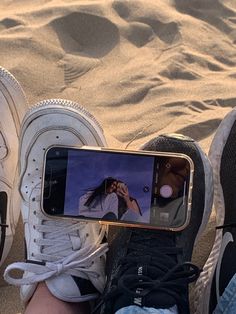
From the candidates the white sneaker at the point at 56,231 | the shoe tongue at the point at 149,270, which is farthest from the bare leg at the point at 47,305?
the shoe tongue at the point at 149,270

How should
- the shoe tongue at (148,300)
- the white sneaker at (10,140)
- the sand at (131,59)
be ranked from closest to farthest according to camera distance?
the shoe tongue at (148,300), the white sneaker at (10,140), the sand at (131,59)

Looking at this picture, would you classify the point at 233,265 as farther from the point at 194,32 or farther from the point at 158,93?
the point at 194,32

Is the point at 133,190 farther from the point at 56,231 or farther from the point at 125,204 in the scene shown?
the point at 56,231

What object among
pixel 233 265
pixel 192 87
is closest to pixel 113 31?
pixel 192 87

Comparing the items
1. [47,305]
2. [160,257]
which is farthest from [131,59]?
[47,305]

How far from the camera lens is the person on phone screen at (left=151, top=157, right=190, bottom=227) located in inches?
56.2

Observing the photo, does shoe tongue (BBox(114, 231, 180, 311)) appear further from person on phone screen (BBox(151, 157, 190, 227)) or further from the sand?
the sand

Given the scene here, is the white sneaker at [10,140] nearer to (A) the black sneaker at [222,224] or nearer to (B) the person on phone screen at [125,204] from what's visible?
(B) the person on phone screen at [125,204]

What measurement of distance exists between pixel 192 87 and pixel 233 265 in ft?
2.30

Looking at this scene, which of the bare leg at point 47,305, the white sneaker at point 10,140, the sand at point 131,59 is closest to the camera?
the bare leg at point 47,305

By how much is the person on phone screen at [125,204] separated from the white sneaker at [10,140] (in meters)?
0.35

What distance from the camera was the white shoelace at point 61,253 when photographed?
4.60 feet

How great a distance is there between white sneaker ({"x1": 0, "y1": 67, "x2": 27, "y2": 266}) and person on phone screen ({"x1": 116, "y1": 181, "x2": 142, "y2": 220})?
352 mm

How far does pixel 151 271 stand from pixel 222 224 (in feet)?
1.00
